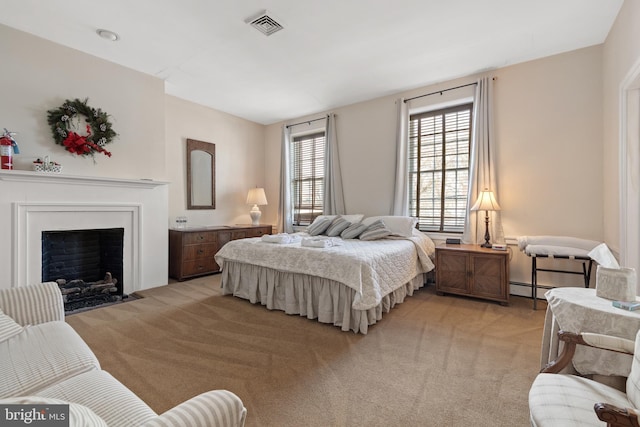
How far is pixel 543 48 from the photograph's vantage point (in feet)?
10.7

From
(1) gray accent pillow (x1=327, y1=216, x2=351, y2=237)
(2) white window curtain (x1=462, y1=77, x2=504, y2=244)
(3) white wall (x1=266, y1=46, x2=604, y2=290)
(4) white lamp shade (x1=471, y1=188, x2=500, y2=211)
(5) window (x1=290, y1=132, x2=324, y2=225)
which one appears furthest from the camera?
(5) window (x1=290, y1=132, x2=324, y2=225)

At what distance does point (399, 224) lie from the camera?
407 cm

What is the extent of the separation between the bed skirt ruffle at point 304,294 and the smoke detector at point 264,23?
2491mm

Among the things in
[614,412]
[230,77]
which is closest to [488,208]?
[614,412]

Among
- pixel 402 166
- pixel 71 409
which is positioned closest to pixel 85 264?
pixel 71 409

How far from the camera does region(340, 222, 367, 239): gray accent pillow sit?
4000mm

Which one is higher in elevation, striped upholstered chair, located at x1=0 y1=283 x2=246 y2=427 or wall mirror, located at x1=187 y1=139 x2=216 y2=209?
wall mirror, located at x1=187 y1=139 x2=216 y2=209

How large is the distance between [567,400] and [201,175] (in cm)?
522

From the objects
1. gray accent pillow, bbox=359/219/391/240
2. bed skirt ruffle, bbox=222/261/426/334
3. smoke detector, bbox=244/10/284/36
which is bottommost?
bed skirt ruffle, bbox=222/261/426/334

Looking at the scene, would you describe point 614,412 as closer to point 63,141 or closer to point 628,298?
point 628,298

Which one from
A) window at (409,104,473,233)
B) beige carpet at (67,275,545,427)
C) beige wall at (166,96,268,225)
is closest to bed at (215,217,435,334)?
beige carpet at (67,275,545,427)

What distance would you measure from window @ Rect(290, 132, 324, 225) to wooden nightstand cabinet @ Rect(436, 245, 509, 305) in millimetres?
2515

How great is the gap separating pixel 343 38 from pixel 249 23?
97 centimetres

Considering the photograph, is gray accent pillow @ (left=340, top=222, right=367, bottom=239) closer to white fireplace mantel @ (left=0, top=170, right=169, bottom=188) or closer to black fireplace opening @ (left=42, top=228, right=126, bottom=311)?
white fireplace mantel @ (left=0, top=170, right=169, bottom=188)
